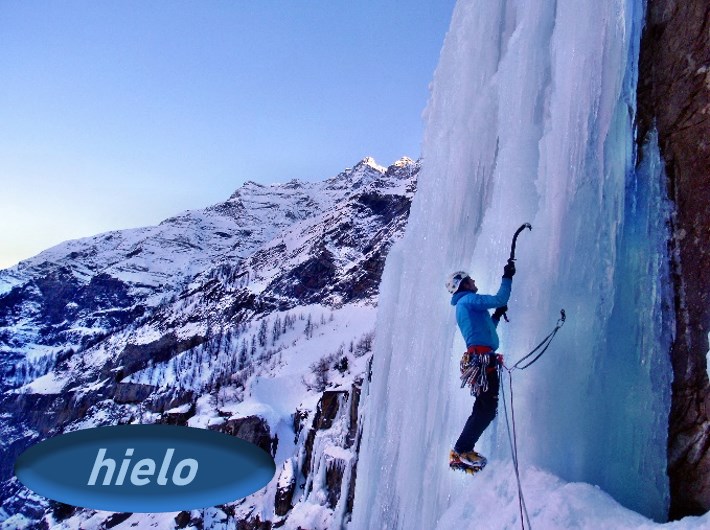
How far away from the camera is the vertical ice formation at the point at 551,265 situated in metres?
3.39

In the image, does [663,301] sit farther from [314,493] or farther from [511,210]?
[314,493]

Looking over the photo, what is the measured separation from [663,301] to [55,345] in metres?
147

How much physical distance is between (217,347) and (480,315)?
247 feet

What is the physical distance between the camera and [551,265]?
364cm

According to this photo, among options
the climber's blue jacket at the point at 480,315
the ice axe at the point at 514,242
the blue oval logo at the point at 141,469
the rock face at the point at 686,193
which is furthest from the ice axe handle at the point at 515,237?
the blue oval logo at the point at 141,469

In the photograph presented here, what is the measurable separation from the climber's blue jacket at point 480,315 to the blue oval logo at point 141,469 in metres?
1.45

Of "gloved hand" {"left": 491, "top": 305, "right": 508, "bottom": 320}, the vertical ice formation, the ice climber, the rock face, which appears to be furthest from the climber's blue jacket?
the rock face

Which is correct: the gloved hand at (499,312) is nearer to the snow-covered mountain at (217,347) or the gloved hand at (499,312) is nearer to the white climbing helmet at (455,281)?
the white climbing helmet at (455,281)

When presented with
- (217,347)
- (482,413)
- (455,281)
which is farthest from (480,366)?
(217,347)

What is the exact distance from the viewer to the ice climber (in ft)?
11.5

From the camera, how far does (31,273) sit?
160 meters

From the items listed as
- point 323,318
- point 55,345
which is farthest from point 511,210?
point 55,345

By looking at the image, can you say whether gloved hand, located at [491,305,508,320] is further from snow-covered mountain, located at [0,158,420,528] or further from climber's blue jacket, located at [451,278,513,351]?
snow-covered mountain, located at [0,158,420,528]

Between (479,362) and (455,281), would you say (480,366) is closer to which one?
(479,362)
